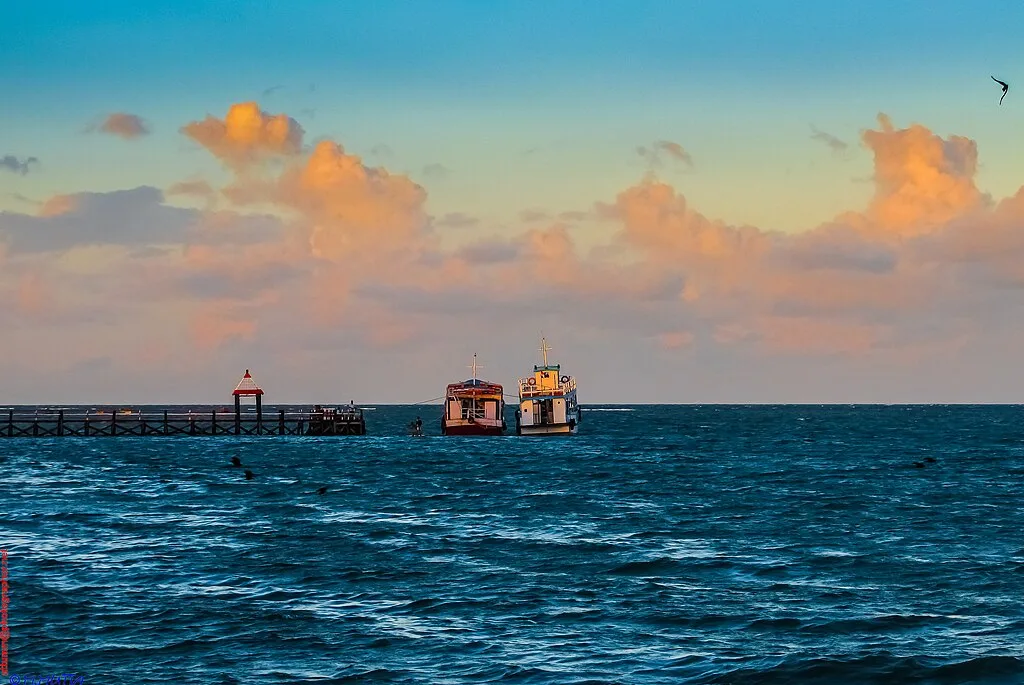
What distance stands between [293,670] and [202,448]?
272ft

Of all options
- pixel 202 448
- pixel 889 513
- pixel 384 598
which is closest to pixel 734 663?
pixel 384 598

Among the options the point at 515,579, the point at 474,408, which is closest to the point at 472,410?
the point at 474,408

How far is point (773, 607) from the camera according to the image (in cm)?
2934

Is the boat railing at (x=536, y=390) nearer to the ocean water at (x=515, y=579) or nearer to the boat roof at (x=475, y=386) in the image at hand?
the boat roof at (x=475, y=386)

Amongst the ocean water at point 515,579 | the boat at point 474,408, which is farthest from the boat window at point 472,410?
the ocean water at point 515,579

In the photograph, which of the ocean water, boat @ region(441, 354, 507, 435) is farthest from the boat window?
the ocean water

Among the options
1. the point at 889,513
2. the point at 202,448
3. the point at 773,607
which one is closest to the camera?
the point at 773,607

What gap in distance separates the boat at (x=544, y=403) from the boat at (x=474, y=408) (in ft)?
7.75

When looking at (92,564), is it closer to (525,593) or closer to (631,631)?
(525,593)

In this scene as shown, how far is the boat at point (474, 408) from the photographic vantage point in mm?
115062

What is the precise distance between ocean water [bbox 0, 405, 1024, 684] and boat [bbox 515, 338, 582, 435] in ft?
149

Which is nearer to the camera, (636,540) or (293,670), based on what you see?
(293,670)

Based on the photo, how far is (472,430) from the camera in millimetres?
116625

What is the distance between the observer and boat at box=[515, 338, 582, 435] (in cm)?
11494
